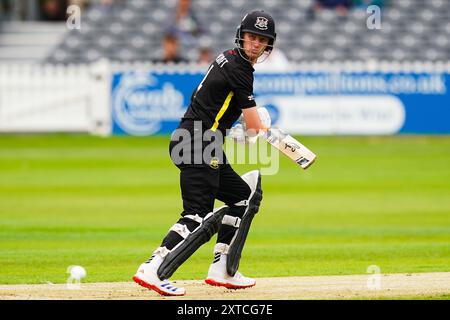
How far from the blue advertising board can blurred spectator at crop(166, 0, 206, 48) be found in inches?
121

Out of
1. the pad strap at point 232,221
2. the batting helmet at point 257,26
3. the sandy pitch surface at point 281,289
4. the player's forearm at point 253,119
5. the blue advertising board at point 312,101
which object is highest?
the blue advertising board at point 312,101

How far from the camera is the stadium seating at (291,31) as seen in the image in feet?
89.7

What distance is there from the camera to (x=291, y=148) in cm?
784

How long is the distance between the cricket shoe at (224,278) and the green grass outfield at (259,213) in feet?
2.17

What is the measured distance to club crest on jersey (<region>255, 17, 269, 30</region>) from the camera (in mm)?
7777

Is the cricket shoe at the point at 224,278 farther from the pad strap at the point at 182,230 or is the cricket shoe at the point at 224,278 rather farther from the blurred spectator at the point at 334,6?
the blurred spectator at the point at 334,6

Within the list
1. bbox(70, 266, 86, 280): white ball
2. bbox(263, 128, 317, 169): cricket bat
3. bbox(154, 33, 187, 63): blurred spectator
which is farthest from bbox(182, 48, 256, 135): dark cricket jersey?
bbox(154, 33, 187, 63): blurred spectator

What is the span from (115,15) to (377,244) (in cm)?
1898

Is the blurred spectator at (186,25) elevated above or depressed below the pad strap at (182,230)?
above

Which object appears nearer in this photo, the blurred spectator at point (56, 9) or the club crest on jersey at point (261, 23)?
the club crest on jersey at point (261, 23)

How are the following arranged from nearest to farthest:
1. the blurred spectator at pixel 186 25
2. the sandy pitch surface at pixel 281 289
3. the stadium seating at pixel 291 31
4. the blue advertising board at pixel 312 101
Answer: the sandy pitch surface at pixel 281 289 → the blue advertising board at pixel 312 101 → the blurred spectator at pixel 186 25 → the stadium seating at pixel 291 31

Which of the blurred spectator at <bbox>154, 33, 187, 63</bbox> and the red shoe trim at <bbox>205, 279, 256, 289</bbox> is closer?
the red shoe trim at <bbox>205, 279, 256, 289</bbox>

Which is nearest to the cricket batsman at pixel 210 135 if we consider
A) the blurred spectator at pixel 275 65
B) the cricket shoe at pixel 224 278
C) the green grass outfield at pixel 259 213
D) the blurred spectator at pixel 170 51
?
the cricket shoe at pixel 224 278

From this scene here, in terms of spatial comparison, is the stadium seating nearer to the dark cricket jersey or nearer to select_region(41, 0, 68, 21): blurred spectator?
select_region(41, 0, 68, 21): blurred spectator
